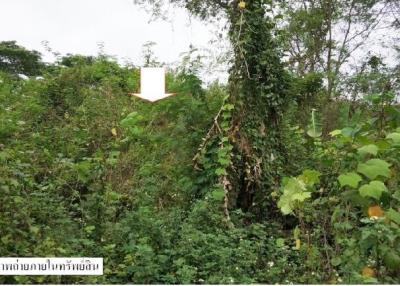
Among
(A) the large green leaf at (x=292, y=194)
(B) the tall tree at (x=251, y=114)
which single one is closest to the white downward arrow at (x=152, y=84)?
(B) the tall tree at (x=251, y=114)

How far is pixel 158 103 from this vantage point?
6.27 m

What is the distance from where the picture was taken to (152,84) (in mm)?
6539

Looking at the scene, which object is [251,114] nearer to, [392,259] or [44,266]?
[392,259]

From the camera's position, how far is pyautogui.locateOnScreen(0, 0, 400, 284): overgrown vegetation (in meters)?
3.71

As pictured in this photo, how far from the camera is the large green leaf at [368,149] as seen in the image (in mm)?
3587

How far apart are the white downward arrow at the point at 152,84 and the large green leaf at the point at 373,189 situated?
10.3 ft

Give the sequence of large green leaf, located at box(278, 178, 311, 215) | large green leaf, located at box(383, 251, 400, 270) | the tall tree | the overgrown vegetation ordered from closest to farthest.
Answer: large green leaf, located at box(383, 251, 400, 270), the overgrown vegetation, large green leaf, located at box(278, 178, 311, 215), the tall tree

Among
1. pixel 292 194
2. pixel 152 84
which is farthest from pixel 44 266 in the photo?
pixel 152 84

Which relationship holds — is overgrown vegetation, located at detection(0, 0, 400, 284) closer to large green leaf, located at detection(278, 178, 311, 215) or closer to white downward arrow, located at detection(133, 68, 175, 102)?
large green leaf, located at detection(278, 178, 311, 215)

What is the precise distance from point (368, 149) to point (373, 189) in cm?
A: 30

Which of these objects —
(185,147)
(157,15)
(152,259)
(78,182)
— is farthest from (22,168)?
(157,15)

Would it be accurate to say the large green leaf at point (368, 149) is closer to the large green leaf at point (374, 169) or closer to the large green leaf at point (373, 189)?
the large green leaf at point (374, 169)

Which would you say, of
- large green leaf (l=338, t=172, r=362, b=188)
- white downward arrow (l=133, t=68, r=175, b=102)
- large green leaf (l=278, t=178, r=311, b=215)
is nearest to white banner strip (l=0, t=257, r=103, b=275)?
large green leaf (l=278, t=178, r=311, b=215)

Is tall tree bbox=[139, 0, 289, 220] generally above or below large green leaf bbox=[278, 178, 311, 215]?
above
